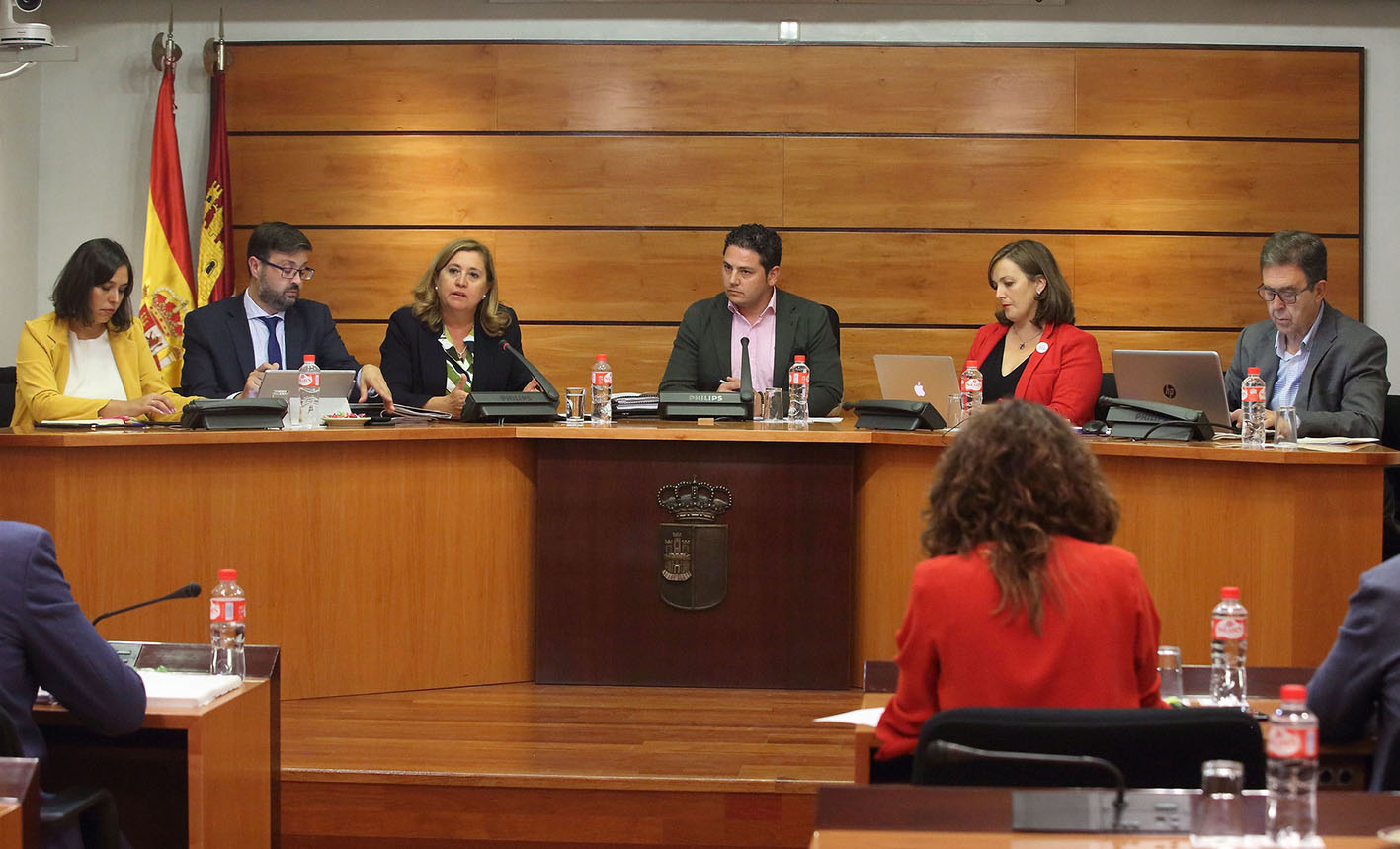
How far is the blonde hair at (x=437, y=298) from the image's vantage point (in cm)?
491

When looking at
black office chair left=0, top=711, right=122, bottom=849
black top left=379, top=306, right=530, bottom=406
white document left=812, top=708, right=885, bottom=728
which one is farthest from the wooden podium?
black top left=379, top=306, right=530, bottom=406

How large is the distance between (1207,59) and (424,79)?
3610 mm

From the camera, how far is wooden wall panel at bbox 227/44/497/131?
21.2 ft

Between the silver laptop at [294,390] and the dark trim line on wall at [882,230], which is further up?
the dark trim line on wall at [882,230]

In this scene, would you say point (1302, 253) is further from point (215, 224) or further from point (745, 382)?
point (215, 224)

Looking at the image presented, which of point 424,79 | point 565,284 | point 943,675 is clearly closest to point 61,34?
point 424,79

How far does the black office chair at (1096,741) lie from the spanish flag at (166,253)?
17.0 feet

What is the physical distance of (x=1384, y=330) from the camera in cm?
632

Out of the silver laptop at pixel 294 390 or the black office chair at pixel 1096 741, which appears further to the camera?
the silver laptop at pixel 294 390

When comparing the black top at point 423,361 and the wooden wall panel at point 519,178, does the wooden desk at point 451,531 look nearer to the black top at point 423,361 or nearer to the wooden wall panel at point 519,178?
the black top at point 423,361

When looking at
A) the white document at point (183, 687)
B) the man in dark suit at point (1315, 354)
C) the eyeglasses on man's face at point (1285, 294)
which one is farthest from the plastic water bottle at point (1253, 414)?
the white document at point (183, 687)

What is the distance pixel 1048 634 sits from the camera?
1.92 meters

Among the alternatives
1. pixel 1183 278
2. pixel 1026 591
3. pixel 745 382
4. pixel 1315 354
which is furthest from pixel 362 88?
pixel 1026 591

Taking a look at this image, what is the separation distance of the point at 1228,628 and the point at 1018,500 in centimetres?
67
